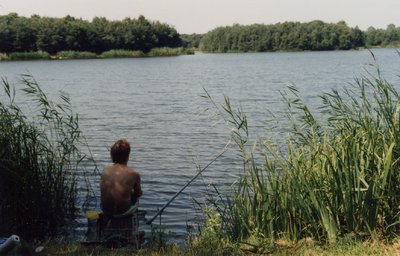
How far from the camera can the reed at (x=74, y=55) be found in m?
72.5

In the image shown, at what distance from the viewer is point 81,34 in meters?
79.3

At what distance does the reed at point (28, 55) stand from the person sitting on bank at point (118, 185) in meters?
66.4

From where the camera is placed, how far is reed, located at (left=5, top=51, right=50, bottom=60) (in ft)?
202

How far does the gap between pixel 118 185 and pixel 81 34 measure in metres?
82.4

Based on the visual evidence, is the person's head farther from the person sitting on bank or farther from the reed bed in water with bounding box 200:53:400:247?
the reed bed in water with bounding box 200:53:400:247

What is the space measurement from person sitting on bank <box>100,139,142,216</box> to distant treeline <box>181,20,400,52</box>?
10919 centimetres

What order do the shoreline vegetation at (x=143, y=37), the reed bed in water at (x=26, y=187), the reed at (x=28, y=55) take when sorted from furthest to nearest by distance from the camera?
the shoreline vegetation at (x=143, y=37) < the reed at (x=28, y=55) < the reed bed in water at (x=26, y=187)

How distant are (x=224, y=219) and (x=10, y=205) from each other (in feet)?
10.0

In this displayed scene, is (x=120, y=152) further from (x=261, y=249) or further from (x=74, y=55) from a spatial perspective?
(x=74, y=55)

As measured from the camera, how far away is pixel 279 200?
4406 mm

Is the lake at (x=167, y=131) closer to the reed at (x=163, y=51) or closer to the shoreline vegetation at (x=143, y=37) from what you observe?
the shoreline vegetation at (x=143, y=37)

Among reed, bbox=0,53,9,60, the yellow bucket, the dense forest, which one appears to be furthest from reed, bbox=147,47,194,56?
the yellow bucket

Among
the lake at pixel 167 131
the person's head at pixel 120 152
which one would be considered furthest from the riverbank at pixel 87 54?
the person's head at pixel 120 152

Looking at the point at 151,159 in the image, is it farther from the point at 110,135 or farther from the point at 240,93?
the point at 240,93
